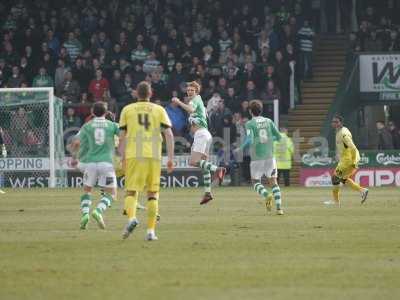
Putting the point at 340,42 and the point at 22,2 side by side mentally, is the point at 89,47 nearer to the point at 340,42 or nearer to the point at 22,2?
the point at 22,2

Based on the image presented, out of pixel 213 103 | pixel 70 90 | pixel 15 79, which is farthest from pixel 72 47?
pixel 213 103

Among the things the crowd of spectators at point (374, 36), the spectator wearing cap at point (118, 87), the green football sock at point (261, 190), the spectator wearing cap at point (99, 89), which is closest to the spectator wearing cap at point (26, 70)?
the spectator wearing cap at point (99, 89)

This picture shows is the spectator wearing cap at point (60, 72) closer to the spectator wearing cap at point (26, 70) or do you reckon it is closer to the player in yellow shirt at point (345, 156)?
the spectator wearing cap at point (26, 70)

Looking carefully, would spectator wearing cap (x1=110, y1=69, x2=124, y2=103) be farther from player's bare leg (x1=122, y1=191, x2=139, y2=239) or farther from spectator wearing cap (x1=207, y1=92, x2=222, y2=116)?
player's bare leg (x1=122, y1=191, x2=139, y2=239)

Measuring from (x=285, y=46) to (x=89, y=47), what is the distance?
6.65 metres

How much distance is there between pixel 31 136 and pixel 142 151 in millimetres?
21158

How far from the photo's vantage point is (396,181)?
37.7 meters

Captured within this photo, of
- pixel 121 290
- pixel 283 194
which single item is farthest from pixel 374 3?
pixel 121 290

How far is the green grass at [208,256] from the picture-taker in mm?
11766

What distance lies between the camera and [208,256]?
14.6m

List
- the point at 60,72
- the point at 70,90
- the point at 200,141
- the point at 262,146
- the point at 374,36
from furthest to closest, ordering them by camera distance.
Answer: the point at 374,36 → the point at 60,72 → the point at 70,90 → the point at 200,141 → the point at 262,146

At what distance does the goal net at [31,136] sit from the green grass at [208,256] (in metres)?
13.1

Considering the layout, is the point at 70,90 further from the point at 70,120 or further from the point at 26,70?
the point at 26,70

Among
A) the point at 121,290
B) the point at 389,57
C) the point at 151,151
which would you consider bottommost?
the point at 121,290
